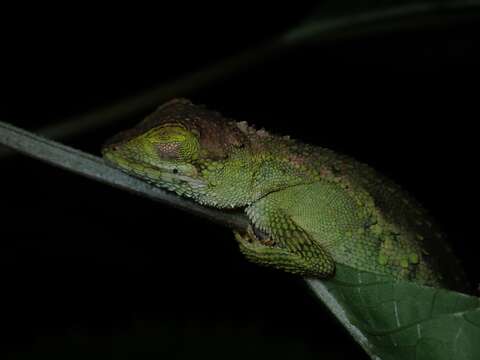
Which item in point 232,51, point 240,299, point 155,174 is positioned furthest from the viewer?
point 232,51

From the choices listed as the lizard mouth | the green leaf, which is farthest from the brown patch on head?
the green leaf

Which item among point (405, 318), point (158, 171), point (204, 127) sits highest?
point (204, 127)

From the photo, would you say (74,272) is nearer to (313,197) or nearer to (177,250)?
(177,250)

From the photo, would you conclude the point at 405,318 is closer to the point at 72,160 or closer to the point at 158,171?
the point at 158,171

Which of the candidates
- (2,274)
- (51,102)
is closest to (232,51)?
(51,102)

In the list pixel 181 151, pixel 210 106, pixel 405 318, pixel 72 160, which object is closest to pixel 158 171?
pixel 181 151
